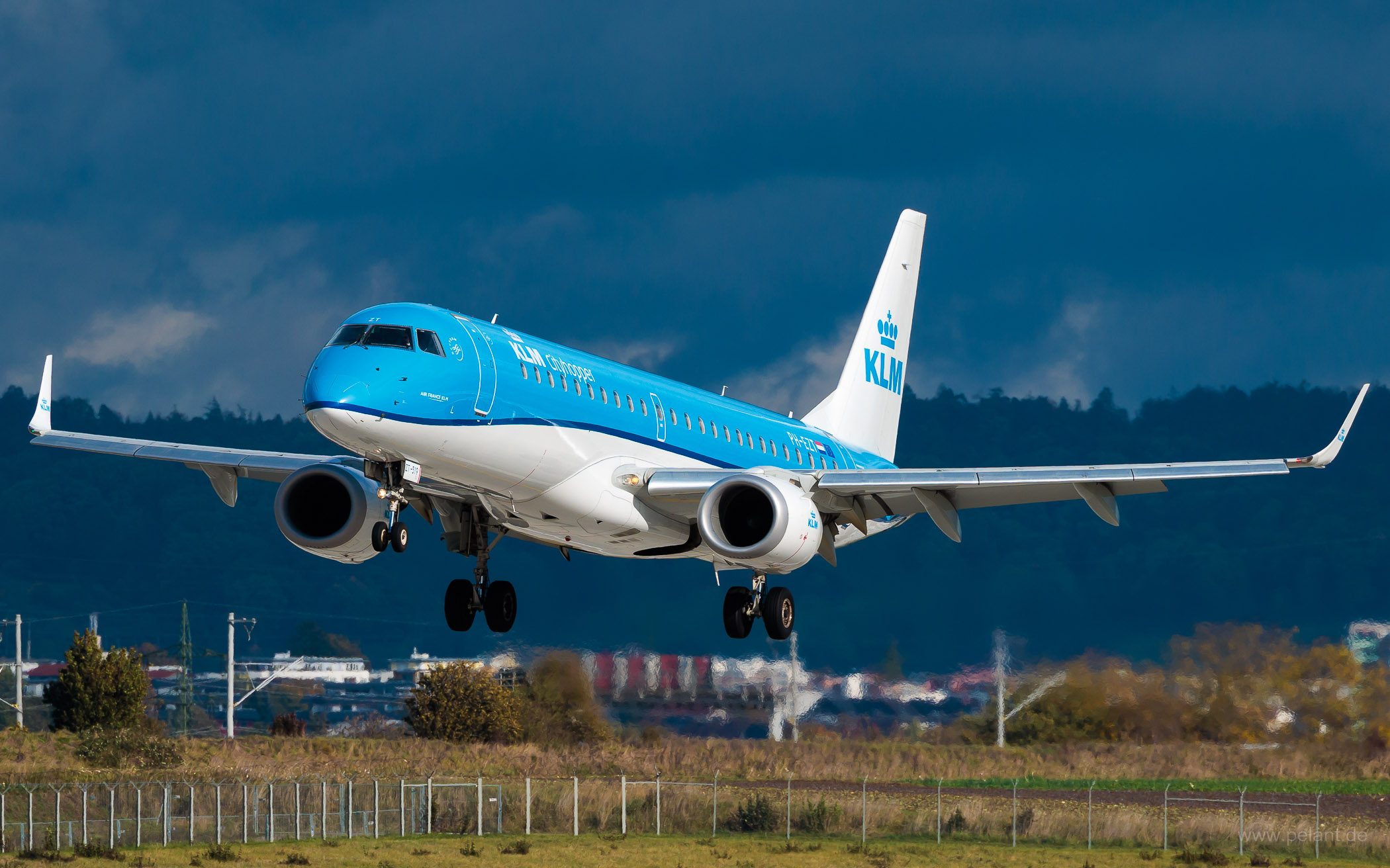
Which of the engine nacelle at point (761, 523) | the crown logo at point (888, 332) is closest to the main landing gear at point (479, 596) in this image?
the engine nacelle at point (761, 523)

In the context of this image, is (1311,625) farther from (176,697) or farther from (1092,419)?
(1092,419)

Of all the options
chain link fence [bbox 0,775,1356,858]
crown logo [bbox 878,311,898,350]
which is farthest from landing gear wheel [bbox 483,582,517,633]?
crown logo [bbox 878,311,898,350]

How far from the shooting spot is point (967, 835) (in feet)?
172

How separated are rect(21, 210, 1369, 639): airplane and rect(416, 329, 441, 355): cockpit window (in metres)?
0.02

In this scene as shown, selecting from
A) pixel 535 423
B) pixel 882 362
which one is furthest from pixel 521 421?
pixel 882 362

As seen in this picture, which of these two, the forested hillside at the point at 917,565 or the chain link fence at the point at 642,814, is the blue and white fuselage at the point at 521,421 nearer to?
the chain link fence at the point at 642,814

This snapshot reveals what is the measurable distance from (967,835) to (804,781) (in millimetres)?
9539

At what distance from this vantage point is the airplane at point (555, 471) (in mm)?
24078

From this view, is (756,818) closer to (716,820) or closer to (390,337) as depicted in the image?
(716,820)

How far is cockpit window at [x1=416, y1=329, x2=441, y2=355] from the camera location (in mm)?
24234

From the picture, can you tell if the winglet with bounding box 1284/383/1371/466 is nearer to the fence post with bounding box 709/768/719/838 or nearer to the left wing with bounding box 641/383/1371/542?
the left wing with bounding box 641/383/1371/542

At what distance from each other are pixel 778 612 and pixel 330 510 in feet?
27.5

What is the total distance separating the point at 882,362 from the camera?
45.1 meters

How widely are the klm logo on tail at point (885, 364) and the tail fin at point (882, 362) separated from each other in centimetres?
2
